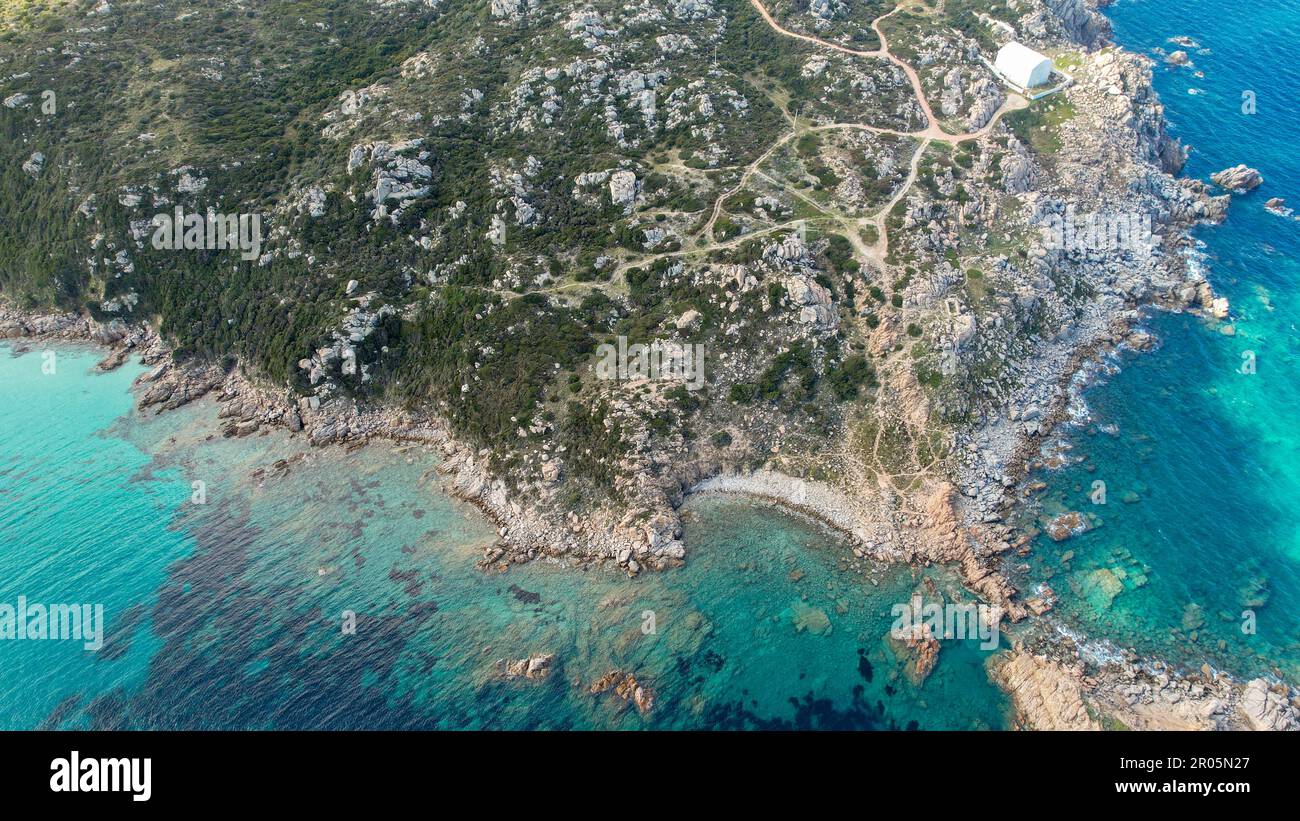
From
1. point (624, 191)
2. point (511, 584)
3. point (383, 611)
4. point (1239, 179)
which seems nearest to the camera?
point (383, 611)

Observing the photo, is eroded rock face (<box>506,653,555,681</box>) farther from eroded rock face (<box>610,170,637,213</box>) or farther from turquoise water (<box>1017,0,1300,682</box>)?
eroded rock face (<box>610,170,637,213</box>)

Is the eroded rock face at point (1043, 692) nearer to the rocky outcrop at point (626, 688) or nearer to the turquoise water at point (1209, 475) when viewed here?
the turquoise water at point (1209, 475)

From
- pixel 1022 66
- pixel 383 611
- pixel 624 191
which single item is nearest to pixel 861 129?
pixel 1022 66

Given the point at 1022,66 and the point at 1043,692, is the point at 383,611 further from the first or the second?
the point at 1022,66

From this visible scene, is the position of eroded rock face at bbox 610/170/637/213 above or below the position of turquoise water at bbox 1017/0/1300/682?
above

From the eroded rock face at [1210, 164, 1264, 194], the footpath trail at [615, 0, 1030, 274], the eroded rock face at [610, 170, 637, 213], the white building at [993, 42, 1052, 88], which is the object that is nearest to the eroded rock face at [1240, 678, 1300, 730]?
the footpath trail at [615, 0, 1030, 274]

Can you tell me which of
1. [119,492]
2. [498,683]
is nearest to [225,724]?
[498,683]
